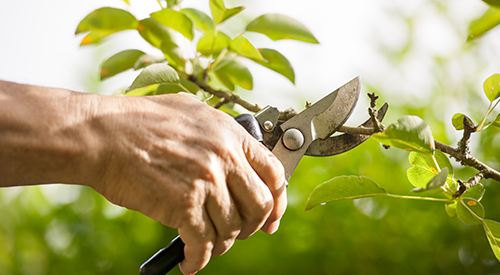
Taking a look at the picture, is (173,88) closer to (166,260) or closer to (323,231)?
(166,260)

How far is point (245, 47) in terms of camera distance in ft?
2.04

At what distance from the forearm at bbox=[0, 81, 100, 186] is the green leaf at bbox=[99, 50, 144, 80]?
0.33 m

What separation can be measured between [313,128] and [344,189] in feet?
0.39

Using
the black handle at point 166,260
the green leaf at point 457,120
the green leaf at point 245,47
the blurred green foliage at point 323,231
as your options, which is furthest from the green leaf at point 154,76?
the blurred green foliage at point 323,231

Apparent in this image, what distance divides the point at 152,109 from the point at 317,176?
3.49 ft

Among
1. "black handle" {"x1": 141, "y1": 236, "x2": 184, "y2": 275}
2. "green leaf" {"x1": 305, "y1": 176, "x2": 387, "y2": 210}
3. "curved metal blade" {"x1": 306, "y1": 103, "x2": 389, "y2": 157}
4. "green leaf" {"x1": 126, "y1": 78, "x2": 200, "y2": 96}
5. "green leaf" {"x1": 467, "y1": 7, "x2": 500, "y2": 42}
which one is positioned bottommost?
"black handle" {"x1": 141, "y1": 236, "x2": 184, "y2": 275}

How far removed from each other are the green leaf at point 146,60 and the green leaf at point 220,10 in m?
0.17

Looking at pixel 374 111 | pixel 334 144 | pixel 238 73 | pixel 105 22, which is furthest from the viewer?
pixel 238 73

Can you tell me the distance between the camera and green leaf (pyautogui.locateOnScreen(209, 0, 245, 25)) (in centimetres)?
63

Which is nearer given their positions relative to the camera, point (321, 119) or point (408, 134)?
point (408, 134)

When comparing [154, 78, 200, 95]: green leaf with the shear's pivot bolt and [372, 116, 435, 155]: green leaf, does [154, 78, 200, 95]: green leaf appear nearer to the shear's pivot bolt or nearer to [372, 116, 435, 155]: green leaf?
the shear's pivot bolt

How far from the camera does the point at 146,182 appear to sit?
1.29 ft

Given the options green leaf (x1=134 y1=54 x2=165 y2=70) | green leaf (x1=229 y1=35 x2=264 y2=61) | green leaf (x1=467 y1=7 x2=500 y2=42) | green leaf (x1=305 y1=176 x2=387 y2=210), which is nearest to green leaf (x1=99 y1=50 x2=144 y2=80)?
green leaf (x1=134 y1=54 x2=165 y2=70)

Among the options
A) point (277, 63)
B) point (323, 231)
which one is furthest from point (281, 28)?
point (323, 231)
